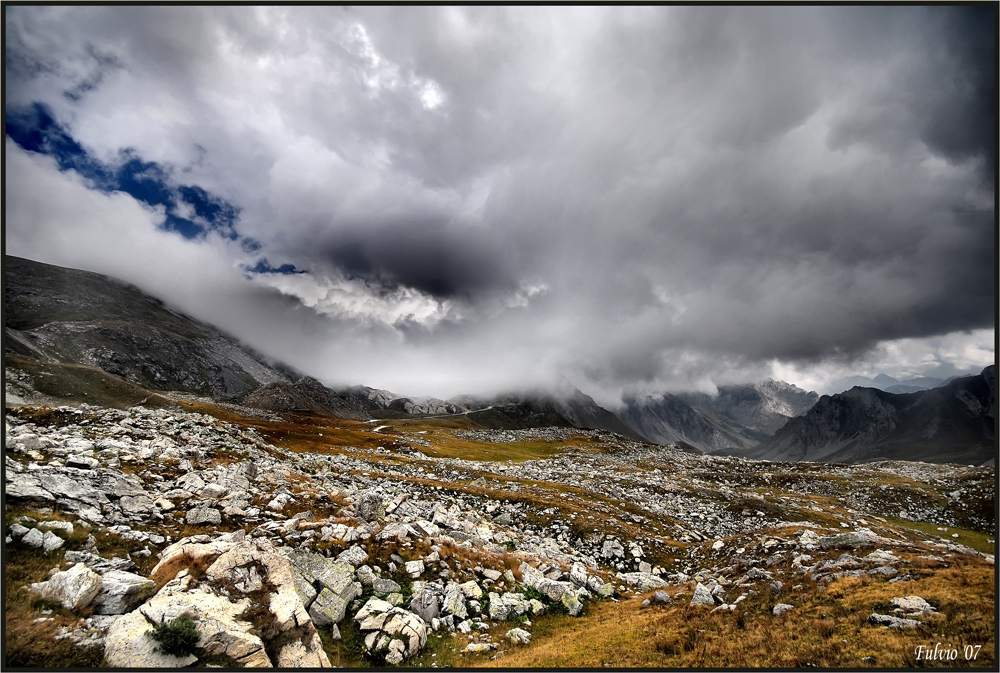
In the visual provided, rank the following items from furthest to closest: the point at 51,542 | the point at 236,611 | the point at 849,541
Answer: the point at 849,541, the point at 51,542, the point at 236,611

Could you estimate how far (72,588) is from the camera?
10484 mm

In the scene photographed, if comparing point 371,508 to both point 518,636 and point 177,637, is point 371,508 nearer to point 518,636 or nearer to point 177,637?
point 518,636

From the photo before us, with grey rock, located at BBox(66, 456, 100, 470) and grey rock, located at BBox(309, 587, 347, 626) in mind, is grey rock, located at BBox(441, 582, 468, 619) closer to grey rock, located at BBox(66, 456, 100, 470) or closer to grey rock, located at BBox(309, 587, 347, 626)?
grey rock, located at BBox(309, 587, 347, 626)

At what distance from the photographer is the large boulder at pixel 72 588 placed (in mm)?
10266

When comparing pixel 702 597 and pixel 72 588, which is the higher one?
pixel 72 588

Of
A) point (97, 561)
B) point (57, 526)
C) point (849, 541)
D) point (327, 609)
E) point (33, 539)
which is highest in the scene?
point (57, 526)

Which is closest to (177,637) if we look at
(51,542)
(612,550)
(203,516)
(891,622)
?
(51,542)

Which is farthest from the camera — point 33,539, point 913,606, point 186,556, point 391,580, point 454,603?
point 391,580

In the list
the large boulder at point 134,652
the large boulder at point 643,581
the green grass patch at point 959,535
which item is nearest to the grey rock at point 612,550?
the large boulder at point 643,581

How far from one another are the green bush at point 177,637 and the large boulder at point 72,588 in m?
2.52

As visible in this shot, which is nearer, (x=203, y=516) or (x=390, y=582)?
(x=390, y=582)

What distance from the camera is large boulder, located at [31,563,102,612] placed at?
1027 cm

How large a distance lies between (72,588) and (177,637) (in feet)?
12.5

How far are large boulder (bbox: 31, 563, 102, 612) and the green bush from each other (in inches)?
99.1
